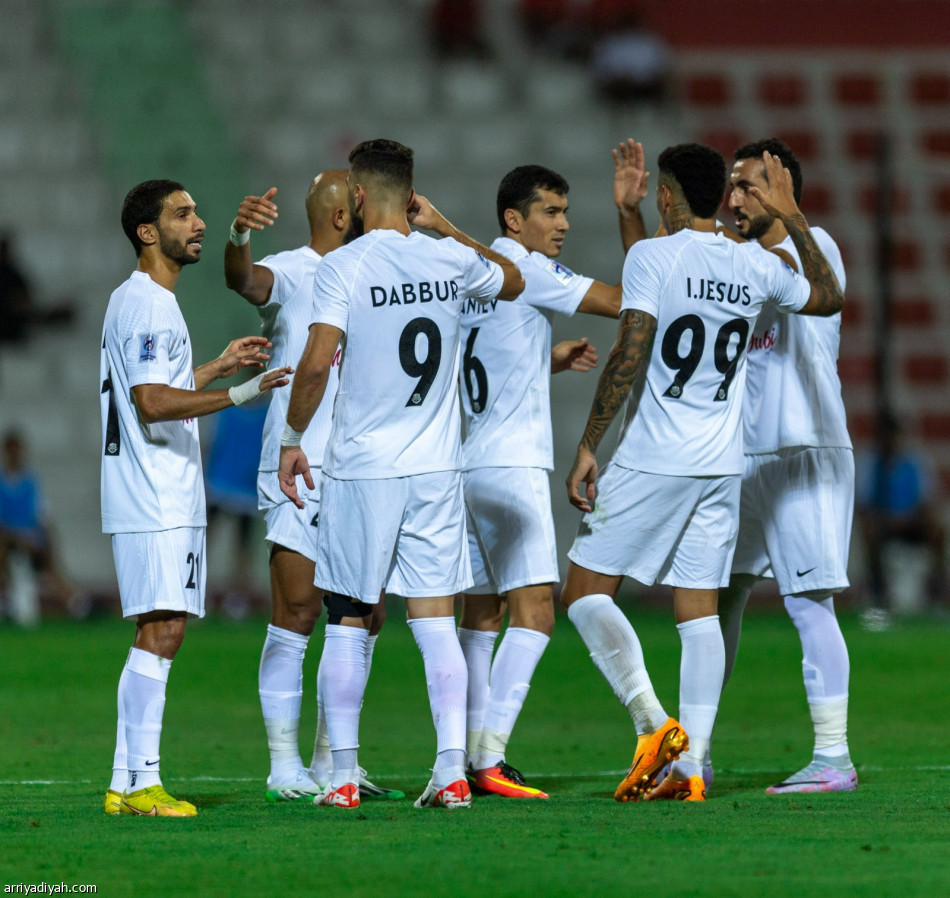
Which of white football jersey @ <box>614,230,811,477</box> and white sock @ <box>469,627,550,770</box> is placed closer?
white football jersey @ <box>614,230,811,477</box>

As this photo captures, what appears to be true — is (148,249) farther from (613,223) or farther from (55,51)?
(55,51)

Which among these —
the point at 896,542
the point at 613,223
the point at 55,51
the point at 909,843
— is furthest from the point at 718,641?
the point at 55,51

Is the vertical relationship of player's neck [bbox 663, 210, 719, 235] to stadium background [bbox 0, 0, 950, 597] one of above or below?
below

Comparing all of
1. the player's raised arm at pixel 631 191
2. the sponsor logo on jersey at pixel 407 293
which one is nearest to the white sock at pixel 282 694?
the sponsor logo on jersey at pixel 407 293

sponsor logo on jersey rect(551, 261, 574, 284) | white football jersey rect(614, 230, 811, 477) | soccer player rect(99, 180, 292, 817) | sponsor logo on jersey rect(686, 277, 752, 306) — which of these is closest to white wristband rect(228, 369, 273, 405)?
soccer player rect(99, 180, 292, 817)

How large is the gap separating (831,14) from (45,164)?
9.96m

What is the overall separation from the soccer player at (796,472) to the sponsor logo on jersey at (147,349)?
7.67ft

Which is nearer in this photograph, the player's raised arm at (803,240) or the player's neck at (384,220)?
the player's neck at (384,220)

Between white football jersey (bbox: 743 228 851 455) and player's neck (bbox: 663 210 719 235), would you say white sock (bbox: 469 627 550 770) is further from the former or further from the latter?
player's neck (bbox: 663 210 719 235)

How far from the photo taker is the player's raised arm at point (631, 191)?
6.34 meters

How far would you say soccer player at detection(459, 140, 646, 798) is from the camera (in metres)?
6.12

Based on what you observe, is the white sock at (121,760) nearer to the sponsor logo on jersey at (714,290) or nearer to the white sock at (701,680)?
the white sock at (701,680)

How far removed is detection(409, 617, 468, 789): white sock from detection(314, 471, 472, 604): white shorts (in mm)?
→ 129

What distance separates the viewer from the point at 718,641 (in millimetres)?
5938
